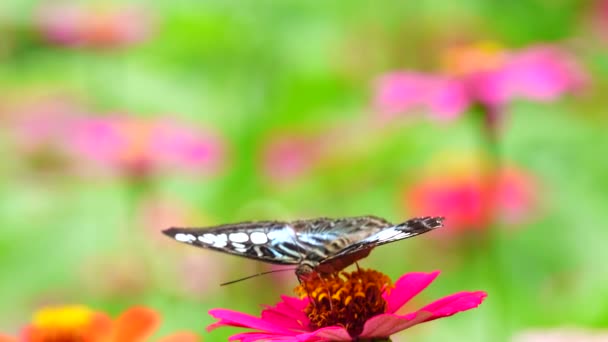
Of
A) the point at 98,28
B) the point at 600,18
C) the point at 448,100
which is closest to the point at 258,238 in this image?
the point at 448,100

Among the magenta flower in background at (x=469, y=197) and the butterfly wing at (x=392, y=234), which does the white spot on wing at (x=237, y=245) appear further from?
the magenta flower in background at (x=469, y=197)

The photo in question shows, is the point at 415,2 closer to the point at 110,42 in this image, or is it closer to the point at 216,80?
the point at 216,80

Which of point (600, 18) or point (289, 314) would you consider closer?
point (289, 314)

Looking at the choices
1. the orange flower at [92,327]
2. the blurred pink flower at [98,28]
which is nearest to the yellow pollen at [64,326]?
the orange flower at [92,327]

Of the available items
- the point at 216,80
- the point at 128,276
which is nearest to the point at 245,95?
the point at 216,80

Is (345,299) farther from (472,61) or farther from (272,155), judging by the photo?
(272,155)
